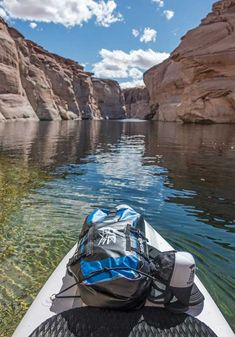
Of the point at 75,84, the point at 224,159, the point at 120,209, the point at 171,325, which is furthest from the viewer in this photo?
the point at 75,84

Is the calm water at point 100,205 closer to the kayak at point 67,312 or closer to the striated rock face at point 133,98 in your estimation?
the kayak at point 67,312

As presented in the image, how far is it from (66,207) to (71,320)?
5.17m

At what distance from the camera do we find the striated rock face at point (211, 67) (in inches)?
1779

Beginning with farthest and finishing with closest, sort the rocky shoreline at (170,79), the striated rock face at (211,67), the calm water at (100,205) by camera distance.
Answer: the rocky shoreline at (170,79)
the striated rock face at (211,67)
the calm water at (100,205)

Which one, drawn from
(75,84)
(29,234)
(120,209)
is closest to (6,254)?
(29,234)

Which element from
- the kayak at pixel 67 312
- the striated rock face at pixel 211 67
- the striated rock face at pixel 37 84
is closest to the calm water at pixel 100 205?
the kayak at pixel 67 312

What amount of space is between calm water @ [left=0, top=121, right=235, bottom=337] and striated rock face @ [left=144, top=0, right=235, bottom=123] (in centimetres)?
3437

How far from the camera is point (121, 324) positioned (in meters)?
2.47

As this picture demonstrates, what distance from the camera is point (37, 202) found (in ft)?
26.2

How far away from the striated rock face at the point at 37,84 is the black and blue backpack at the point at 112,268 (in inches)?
1990

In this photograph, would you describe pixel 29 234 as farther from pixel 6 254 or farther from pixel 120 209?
pixel 120 209

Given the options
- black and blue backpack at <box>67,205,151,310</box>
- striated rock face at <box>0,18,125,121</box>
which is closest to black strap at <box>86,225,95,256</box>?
black and blue backpack at <box>67,205,151,310</box>

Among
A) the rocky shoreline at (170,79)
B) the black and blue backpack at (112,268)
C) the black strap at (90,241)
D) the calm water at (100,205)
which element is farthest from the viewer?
the rocky shoreline at (170,79)

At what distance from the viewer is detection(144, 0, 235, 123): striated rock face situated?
4519cm
